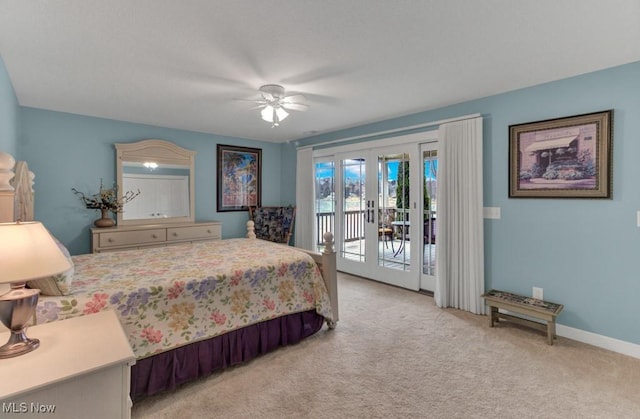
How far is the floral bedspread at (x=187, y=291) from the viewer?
1.82 metres

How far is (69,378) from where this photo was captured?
1062mm

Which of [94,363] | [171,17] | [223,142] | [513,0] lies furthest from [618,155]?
[223,142]

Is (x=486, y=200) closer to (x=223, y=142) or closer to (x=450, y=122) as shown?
(x=450, y=122)

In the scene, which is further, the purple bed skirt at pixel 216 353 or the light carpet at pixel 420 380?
the purple bed skirt at pixel 216 353

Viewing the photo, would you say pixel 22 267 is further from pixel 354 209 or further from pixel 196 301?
pixel 354 209

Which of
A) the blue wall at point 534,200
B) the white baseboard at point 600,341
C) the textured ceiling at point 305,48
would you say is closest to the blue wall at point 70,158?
the blue wall at point 534,200

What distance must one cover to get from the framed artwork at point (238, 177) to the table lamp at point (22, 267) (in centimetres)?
379

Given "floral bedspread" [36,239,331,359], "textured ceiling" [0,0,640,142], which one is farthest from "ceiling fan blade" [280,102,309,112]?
"floral bedspread" [36,239,331,359]

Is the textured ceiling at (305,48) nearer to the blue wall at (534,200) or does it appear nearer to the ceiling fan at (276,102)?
the ceiling fan at (276,102)

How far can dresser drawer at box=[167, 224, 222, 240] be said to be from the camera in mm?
4199

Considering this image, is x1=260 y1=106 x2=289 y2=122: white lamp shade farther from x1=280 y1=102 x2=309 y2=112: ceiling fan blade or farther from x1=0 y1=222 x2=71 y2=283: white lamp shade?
x1=0 y1=222 x2=71 y2=283: white lamp shade

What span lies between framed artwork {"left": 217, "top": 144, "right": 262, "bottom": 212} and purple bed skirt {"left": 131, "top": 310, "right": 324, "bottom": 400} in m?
2.95

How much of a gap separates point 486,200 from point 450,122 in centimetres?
93

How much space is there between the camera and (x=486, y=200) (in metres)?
3.15
